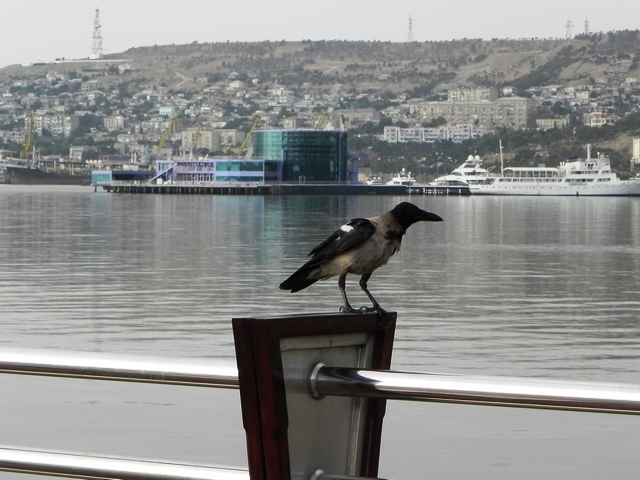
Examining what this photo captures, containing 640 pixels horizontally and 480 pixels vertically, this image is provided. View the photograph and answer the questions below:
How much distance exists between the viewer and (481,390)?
1.34m

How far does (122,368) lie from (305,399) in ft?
0.70

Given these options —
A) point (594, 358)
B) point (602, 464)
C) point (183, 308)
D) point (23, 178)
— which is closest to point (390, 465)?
point (602, 464)

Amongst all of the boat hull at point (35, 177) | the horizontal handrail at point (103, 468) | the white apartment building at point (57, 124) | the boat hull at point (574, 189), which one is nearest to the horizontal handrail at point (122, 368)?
the horizontal handrail at point (103, 468)

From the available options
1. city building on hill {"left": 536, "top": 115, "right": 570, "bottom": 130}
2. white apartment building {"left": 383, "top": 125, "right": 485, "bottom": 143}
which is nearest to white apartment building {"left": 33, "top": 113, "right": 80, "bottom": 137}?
white apartment building {"left": 383, "top": 125, "right": 485, "bottom": 143}

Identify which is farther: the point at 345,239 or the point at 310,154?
the point at 310,154

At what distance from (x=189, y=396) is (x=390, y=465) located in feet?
6.34

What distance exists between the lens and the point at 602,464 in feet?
18.8

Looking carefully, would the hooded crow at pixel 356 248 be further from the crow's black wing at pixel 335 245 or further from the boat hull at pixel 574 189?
the boat hull at pixel 574 189

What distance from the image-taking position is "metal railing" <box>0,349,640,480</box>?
4.25ft

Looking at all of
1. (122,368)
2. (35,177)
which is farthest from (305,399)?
(35,177)

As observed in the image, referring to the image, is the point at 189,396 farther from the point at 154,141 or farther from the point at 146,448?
the point at 154,141

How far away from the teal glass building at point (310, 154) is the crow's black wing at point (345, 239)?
103m

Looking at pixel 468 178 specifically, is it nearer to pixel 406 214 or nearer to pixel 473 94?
pixel 473 94

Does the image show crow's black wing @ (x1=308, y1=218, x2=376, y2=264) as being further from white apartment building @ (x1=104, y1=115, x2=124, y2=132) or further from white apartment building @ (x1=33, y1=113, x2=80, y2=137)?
white apartment building @ (x1=104, y1=115, x2=124, y2=132)
